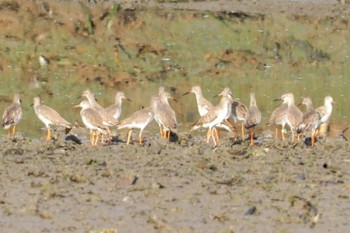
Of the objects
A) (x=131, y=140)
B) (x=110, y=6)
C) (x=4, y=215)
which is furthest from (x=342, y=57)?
(x=4, y=215)

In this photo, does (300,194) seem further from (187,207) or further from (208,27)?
(208,27)

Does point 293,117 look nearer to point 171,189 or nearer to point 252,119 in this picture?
point 252,119

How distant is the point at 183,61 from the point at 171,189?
1582 cm

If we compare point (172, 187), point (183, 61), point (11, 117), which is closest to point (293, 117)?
point (11, 117)

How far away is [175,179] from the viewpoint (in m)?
13.0

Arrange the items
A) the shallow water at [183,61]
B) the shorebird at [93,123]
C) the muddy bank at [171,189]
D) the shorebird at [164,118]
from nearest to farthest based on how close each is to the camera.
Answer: the muddy bank at [171,189], the shorebird at [93,123], the shorebird at [164,118], the shallow water at [183,61]

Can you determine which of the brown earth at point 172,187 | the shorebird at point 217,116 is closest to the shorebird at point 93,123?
the brown earth at point 172,187

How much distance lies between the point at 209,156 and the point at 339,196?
328 centimetres

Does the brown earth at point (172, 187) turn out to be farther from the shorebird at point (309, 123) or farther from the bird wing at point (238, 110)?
the bird wing at point (238, 110)

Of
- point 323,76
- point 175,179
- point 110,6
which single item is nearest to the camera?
point 175,179

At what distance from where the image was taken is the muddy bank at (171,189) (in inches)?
436

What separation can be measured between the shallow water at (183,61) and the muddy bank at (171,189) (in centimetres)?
456

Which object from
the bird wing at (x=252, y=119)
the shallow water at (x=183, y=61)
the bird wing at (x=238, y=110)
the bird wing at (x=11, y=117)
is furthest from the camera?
the shallow water at (x=183, y=61)

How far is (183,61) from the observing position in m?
28.1
